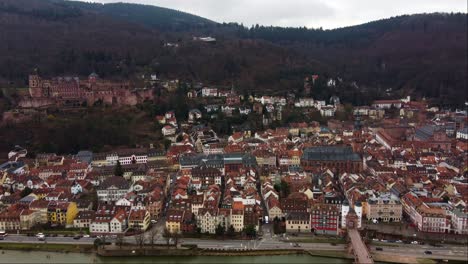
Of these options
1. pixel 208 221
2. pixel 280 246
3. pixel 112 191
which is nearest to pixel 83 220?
pixel 112 191

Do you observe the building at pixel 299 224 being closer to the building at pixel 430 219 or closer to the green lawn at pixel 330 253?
the green lawn at pixel 330 253

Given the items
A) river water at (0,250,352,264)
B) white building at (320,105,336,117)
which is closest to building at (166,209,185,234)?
river water at (0,250,352,264)

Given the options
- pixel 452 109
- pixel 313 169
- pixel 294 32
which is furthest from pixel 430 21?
pixel 313 169

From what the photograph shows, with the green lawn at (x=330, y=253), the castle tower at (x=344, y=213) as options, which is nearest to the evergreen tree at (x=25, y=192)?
the green lawn at (x=330, y=253)

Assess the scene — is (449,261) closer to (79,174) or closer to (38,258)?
(38,258)

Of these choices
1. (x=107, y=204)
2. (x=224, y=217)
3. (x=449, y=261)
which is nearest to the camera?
(x=449, y=261)

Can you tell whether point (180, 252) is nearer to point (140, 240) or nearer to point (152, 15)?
point (140, 240)

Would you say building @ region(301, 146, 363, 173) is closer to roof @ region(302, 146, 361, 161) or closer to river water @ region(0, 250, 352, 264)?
roof @ region(302, 146, 361, 161)
